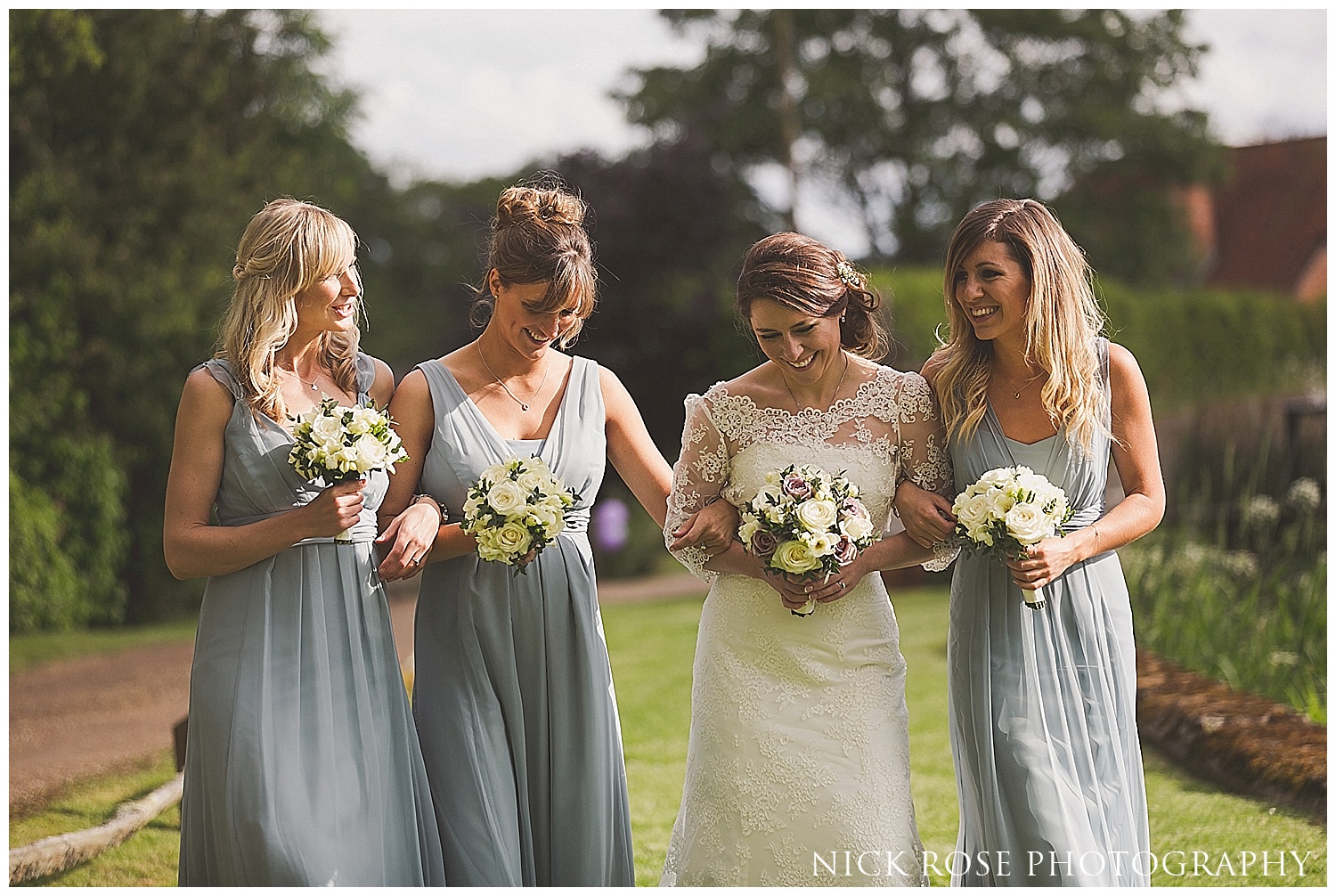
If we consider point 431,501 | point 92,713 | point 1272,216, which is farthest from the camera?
point 1272,216

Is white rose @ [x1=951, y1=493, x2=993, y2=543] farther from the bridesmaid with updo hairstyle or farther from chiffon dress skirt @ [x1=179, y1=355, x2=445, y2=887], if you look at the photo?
chiffon dress skirt @ [x1=179, y1=355, x2=445, y2=887]

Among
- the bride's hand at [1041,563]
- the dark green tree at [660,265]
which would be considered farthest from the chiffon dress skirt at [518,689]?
the dark green tree at [660,265]

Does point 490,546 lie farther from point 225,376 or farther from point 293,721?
point 225,376

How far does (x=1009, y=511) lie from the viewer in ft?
12.3

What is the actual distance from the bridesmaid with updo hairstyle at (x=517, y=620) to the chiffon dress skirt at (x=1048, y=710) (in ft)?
3.09

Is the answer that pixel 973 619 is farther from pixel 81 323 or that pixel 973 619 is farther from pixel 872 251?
pixel 872 251

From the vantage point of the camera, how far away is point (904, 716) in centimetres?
429

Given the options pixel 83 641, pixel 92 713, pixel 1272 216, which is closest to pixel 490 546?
pixel 92 713

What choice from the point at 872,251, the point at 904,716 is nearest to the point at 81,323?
the point at 904,716

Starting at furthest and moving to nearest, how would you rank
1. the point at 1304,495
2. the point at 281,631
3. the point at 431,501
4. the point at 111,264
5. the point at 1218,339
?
the point at 1218,339, the point at 111,264, the point at 1304,495, the point at 431,501, the point at 281,631

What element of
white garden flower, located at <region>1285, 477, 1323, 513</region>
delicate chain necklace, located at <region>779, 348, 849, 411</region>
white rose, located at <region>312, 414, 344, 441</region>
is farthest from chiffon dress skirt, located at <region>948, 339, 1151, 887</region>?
white garden flower, located at <region>1285, 477, 1323, 513</region>

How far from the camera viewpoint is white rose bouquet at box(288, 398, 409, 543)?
3701 mm

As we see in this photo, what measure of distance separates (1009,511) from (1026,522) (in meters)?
0.06

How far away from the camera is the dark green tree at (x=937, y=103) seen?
26.5 m
